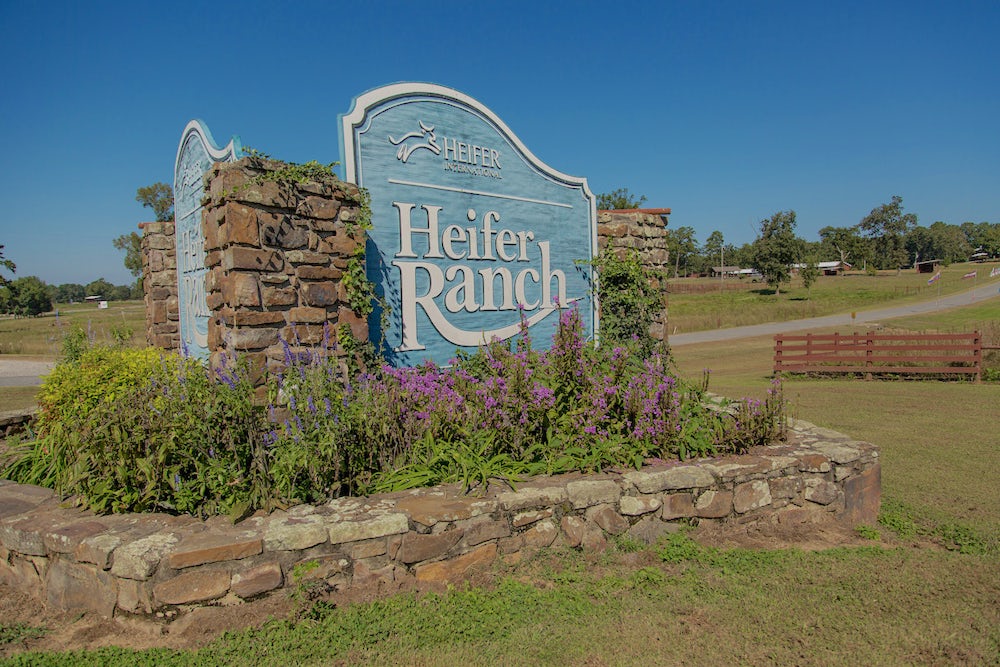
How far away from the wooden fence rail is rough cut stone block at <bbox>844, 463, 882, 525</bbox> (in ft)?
31.7

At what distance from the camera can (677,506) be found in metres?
4.12

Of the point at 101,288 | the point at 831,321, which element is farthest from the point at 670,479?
the point at 101,288

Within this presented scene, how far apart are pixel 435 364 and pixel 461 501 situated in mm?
2756

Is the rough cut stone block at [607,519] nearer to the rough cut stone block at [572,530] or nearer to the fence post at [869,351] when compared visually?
the rough cut stone block at [572,530]

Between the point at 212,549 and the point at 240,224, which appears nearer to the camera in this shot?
the point at 212,549

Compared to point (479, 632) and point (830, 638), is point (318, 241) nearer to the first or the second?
point (479, 632)

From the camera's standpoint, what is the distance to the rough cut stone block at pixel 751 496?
4289mm

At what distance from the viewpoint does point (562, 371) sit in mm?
4902

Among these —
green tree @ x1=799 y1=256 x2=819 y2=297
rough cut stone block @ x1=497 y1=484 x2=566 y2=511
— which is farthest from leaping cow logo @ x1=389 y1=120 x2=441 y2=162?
green tree @ x1=799 y1=256 x2=819 y2=297

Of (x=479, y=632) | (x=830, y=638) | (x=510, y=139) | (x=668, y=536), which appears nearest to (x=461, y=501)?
(x=479, y=632)

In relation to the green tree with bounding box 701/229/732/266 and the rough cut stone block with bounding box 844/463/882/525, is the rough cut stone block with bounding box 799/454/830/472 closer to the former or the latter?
the rough cut stone block with bounding box 844/463/882/525

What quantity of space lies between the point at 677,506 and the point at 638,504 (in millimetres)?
310

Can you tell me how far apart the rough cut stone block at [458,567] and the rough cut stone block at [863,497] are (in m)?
2.97

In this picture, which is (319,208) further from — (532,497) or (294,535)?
(532,497)
